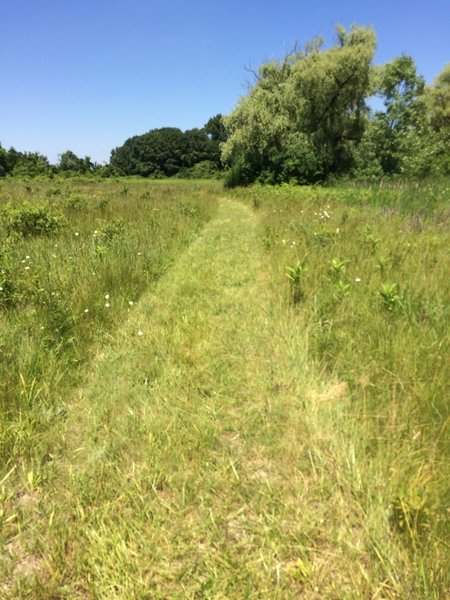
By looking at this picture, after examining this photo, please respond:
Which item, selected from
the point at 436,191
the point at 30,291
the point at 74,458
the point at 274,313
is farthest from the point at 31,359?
the point at 436,191

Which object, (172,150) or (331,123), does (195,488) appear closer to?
(331,123)

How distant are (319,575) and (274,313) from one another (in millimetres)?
2658

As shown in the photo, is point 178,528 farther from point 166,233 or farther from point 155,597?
point 166,233

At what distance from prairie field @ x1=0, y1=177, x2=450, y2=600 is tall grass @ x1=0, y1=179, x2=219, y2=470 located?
2cm

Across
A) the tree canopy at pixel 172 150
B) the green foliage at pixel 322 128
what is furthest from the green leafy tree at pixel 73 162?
the green foliage at pixel 322 128

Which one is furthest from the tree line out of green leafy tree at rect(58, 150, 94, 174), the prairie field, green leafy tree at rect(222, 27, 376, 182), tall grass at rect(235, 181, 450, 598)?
green leafy tree at rect(58, 150, 94, 174)

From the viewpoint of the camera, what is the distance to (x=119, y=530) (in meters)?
1.61

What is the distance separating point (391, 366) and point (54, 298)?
332cm

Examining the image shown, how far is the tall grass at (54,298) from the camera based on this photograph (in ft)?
7.88

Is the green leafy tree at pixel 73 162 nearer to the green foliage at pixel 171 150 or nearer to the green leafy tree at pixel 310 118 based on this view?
the green foliage at pixel 171 150

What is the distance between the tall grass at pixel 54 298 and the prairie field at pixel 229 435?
2 cm

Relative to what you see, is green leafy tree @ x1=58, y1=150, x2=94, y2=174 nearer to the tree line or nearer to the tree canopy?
the tree canopy

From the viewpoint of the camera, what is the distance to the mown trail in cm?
143

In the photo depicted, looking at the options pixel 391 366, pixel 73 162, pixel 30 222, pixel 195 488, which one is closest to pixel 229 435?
pixel 195 488
